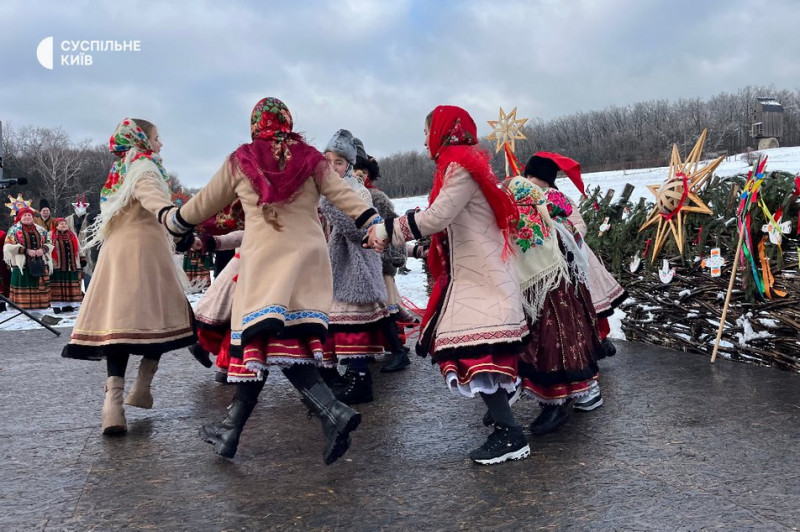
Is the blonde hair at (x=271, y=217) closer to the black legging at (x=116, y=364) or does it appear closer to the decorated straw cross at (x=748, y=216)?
the black legging at (x=116, y=364)

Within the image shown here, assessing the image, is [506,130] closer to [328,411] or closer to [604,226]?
[604,226]

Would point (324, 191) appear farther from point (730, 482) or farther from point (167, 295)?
point (730, 482)

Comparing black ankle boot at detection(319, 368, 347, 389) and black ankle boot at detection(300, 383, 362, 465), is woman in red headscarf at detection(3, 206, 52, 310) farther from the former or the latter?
black ankle boot at detection(300, 383, 362, 465)

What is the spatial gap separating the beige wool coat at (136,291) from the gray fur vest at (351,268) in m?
1.10

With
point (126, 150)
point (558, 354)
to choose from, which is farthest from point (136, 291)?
point (558, 354)

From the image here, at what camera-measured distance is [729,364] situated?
5863mm

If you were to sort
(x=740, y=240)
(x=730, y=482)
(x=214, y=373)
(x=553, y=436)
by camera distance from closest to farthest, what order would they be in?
(x=730, y=482)
(x=553, y=436)
(x=740, y=240)
(x=214, y=373)

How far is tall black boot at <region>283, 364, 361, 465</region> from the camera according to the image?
3.28 m

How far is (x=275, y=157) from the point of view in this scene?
11.6 feet

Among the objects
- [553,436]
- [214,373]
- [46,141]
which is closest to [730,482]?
[553,436]

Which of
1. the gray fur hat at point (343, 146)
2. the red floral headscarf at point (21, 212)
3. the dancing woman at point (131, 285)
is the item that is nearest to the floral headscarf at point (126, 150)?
the dancing woman at point (131, 285)

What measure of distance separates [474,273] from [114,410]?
220cm

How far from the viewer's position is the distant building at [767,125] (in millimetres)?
A: 58500

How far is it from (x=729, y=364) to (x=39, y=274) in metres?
10.9
